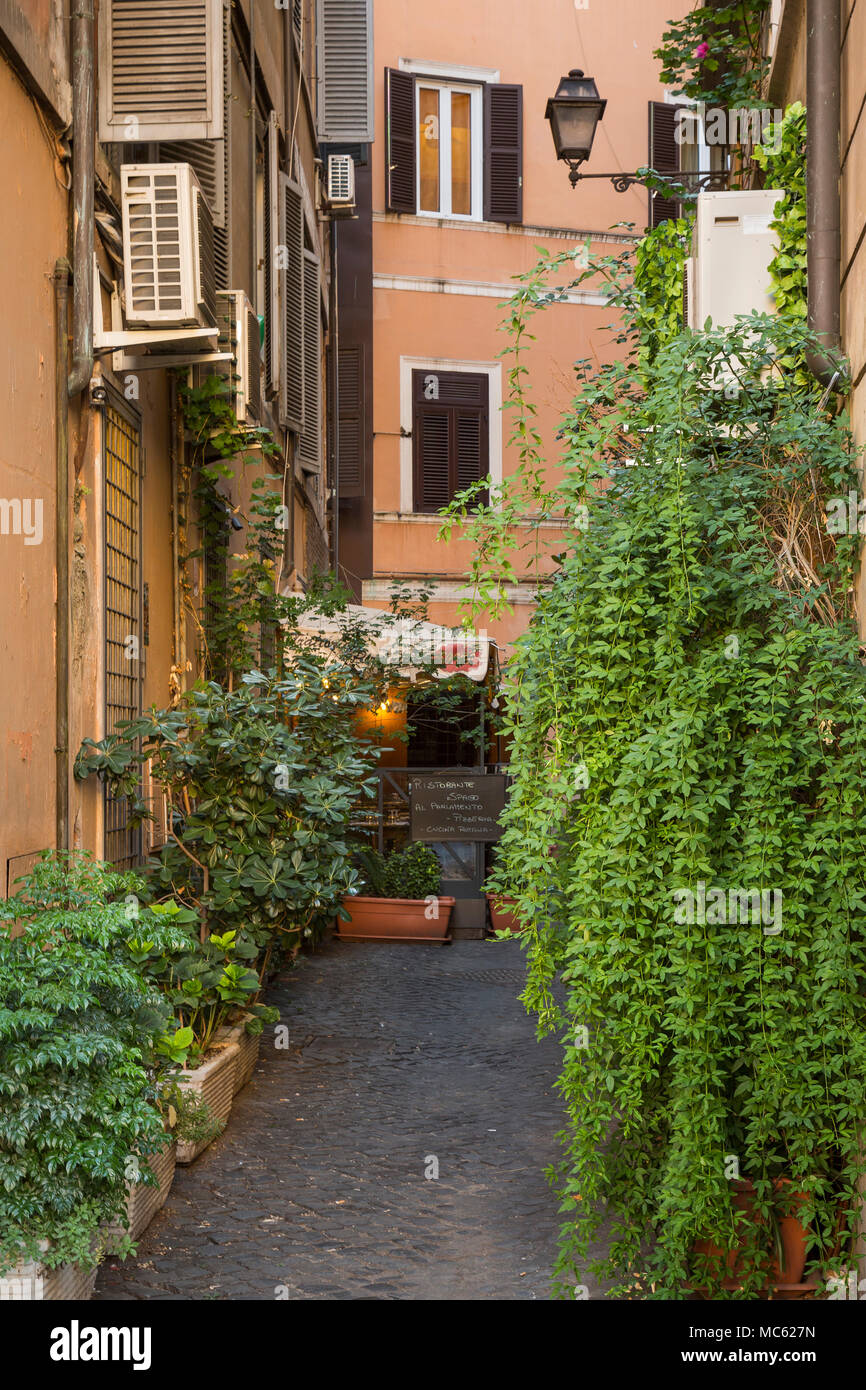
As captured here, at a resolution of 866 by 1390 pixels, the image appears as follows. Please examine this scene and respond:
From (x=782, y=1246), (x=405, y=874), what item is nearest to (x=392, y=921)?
(x=405, y=874)

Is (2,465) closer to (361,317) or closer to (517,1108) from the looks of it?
(517,1108)

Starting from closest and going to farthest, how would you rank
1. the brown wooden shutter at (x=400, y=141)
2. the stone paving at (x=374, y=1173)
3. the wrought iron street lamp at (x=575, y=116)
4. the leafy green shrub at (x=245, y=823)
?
1. the stone paving at (x=374, y=1173)
2. the leafy green shrub at (x=245, y=823)
3. the wrought iron street lamp at (x=575, y=116)
4. the brown wooden shutter at (x=400, y=141)

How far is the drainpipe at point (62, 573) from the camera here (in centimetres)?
563

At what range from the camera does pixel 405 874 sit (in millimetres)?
13047

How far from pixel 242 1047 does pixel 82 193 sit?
4004mm

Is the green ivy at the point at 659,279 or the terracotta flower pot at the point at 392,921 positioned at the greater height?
the green ivy at the point at 659,279

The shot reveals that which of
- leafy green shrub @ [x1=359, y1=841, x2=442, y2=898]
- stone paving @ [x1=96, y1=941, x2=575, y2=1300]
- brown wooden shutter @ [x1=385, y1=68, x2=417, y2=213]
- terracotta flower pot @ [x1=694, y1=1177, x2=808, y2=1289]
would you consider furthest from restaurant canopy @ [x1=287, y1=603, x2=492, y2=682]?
terracotta flower pot @ [x1=694, y1=1177, x2=808, y2=1289]

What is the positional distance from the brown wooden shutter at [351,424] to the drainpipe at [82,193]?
12.5 meters

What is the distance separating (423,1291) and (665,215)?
53.0 ft

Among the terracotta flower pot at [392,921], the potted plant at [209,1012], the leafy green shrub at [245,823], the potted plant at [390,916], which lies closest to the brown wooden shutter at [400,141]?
the potted plant at [390,916]

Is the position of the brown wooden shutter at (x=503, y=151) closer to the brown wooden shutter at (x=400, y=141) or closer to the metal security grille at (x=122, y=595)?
the brown wooden shutter at (x=400, y=141)

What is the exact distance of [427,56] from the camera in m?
18.6

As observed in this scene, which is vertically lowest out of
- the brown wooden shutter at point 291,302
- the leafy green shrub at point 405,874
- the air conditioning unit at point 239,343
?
the leafy green shrub at point 405,874

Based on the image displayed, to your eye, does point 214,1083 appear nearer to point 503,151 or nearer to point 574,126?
point 574,126
